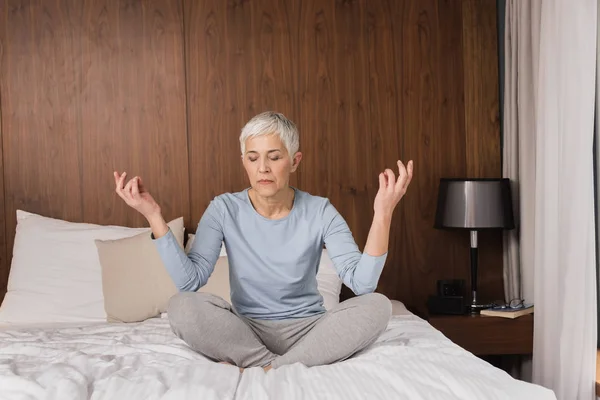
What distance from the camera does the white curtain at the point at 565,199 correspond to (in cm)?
289

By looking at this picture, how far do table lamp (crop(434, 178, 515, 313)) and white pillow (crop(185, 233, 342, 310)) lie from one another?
2.00 ft

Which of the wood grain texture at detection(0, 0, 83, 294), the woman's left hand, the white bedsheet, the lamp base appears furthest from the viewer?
the wood grain texture at detection(0, 0, 83, 294)

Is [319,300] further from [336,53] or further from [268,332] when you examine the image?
[336,53]

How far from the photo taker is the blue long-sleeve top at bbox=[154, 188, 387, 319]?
2.51m

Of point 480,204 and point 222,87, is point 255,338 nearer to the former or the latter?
point 480,204

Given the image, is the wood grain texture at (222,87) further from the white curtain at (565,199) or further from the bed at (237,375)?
the bed at (237,375)

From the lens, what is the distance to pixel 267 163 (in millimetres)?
2518

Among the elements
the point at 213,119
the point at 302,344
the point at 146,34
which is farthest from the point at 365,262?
the point at 146,34

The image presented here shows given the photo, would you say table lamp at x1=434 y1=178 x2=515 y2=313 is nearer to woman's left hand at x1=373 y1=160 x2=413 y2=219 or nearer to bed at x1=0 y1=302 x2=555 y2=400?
bed at x1=0 y1=302 x2=555 y2=400

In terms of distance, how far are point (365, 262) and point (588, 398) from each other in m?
1.11

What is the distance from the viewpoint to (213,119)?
13.1ft

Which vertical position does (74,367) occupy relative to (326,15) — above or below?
below

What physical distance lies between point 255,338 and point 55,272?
5.18 feet

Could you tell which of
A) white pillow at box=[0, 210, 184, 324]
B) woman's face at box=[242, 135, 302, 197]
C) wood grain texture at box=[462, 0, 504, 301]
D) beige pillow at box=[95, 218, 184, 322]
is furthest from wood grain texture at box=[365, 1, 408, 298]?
woman's face at box=[242, 135, 302, 197]
